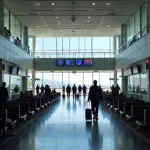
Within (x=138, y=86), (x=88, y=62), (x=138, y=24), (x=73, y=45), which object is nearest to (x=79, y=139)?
(x=138, y=86)

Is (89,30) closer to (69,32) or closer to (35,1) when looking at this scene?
(69,32)

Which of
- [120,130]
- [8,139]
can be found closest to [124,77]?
[120,130]

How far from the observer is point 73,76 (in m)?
49.8

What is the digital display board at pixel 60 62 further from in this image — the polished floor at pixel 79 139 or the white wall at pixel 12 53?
the polished floor at pixel 79 139

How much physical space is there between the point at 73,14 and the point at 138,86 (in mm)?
7958

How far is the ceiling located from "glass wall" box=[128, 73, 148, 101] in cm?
535

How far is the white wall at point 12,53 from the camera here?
1883cm

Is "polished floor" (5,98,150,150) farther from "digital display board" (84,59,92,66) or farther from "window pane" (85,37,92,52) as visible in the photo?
"window pane" (85,37,92,52)

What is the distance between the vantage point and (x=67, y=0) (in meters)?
19.6

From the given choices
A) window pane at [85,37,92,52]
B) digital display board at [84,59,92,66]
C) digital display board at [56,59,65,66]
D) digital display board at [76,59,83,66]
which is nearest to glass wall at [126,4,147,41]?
digital display board at [84,59,92,66]

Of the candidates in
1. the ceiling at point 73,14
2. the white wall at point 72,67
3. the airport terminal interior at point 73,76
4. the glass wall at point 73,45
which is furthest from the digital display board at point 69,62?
the glass wall at point 73,45

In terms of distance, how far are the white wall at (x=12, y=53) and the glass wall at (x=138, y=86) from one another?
9.71 metres

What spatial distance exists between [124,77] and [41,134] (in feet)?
69.3

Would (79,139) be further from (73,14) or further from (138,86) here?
(73,14)
